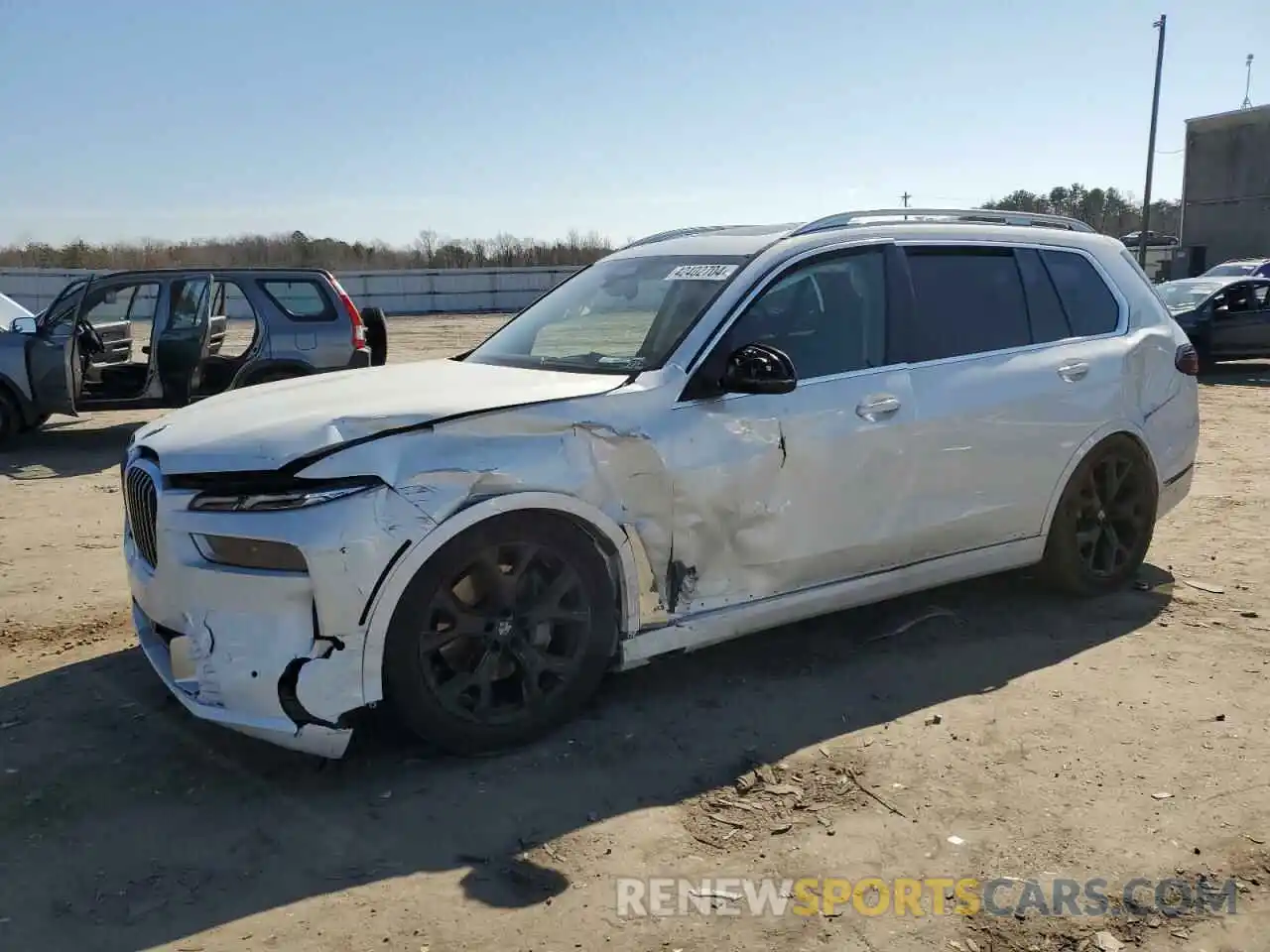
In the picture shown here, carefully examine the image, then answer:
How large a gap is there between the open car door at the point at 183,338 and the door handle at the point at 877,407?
7910mm

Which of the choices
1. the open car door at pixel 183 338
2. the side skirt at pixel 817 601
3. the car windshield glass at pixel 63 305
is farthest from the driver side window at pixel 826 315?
the car windshield glass at pixel 63 305

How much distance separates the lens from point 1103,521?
539 cm

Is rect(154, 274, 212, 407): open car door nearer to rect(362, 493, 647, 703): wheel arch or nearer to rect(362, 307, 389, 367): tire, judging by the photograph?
rect(362, 307, 389, 367): tire

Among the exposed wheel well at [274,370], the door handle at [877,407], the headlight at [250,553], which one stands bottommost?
the headlight at [250,553]

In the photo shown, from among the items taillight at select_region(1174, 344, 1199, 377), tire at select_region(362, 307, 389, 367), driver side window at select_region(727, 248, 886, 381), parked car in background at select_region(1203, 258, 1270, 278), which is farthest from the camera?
parked car in background at select_region(1203, 258, 1270, 278)

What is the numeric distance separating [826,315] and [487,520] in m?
1.78

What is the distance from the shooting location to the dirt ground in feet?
9.29

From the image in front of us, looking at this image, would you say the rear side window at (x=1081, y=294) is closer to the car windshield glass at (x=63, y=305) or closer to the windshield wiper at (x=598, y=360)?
the windshield wiper at (x=598, y=360)

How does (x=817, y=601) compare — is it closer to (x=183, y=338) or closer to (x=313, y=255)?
(x=183, y=338)

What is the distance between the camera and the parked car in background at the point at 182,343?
33.9 ft

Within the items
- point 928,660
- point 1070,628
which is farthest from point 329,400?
point 1070,628

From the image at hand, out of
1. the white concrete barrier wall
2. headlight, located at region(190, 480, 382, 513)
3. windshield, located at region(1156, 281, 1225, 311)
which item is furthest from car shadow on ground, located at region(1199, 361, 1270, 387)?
the white concrete barrier wall

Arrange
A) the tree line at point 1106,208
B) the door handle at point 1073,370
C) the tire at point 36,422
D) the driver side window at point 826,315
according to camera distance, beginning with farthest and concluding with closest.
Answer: the tree line at point 1106,208 → the tire at point 36,422 → the door handle at point 1073,370 → the driver side window at point 826,315

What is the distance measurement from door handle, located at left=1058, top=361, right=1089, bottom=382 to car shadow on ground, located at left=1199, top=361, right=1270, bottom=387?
11.9 m
